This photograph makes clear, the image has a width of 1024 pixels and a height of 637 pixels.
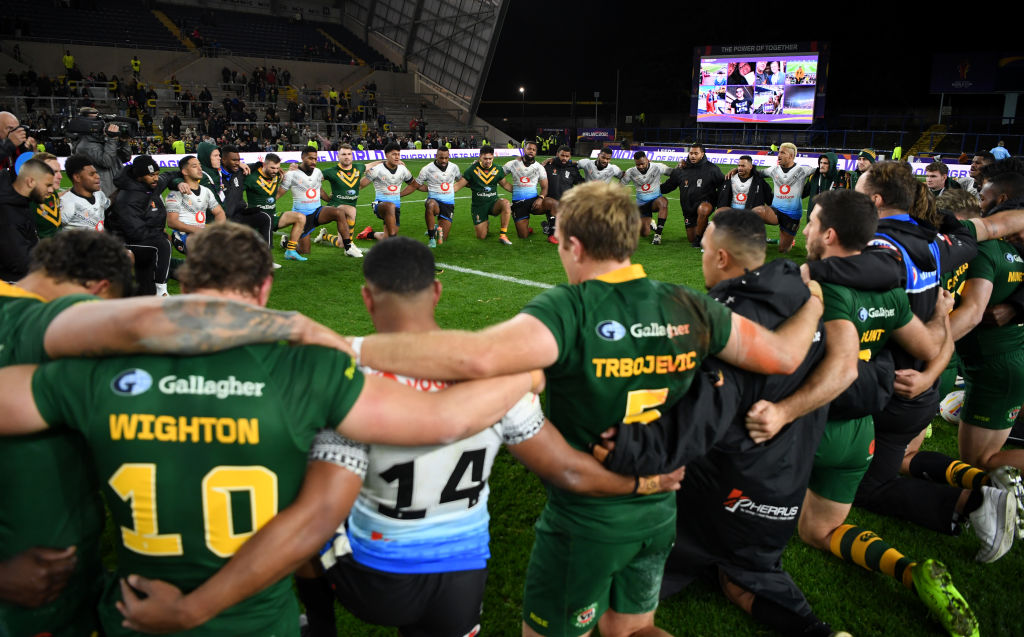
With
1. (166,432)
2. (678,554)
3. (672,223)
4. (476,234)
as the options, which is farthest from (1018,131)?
(166,432)

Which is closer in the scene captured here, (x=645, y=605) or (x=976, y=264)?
(x=645, y=605)

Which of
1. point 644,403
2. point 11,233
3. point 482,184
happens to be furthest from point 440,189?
point 644,403

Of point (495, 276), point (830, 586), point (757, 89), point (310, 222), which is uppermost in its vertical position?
point (757, 89)

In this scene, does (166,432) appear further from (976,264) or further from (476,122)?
(476,122)

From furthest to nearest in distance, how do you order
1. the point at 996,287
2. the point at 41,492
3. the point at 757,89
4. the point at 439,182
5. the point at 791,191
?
the point at 757,89 → the point at 439,182 → the point at 791,191 → the point at 996,287 → the point at 41,492

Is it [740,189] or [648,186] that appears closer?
[740,189]

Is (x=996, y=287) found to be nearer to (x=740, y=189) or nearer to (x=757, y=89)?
(x=740, y=189)

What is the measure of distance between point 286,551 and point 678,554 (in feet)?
7.53

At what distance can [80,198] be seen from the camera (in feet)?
26.5

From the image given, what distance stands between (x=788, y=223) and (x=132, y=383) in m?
13.1

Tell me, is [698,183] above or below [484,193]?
above

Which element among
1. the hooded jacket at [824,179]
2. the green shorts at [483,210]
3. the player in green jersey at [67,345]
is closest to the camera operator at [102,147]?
the green shorts at [483,210]

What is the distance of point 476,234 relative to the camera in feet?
49.1

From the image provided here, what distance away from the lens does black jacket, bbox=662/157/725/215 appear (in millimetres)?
13859
